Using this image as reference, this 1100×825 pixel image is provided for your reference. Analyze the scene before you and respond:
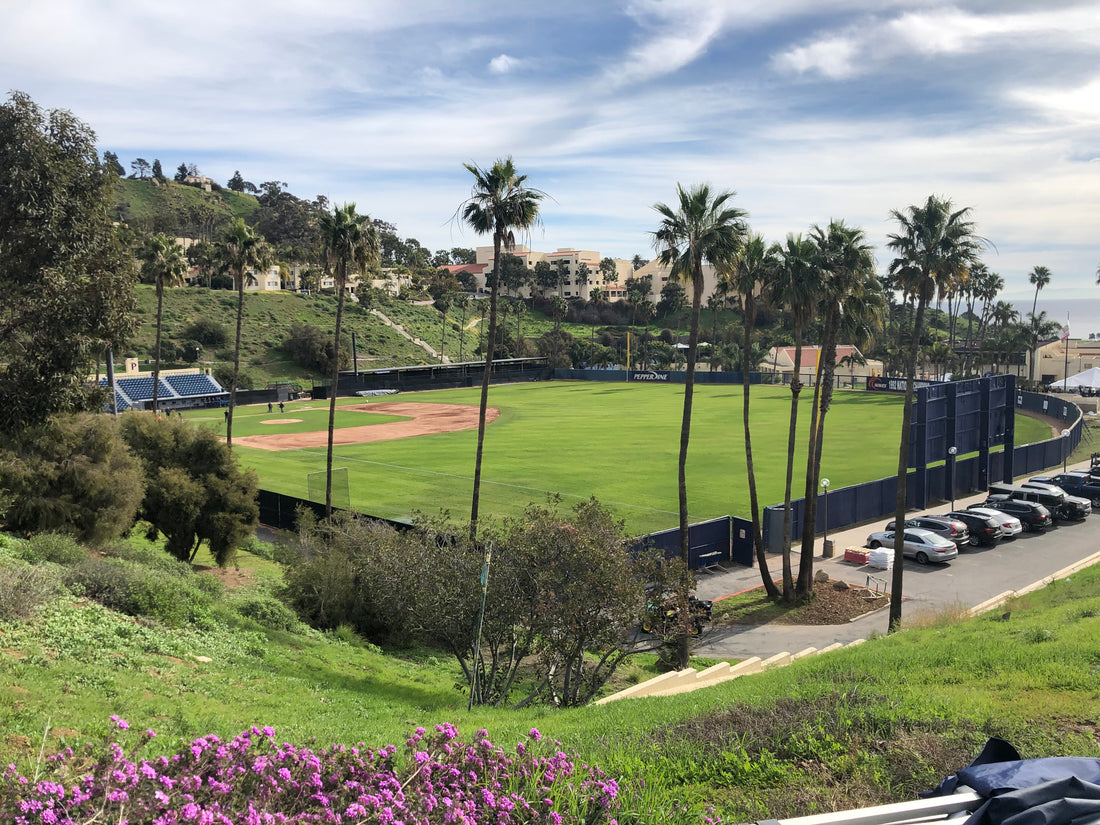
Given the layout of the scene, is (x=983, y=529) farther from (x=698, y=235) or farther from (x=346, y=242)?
(x=346, y=242)

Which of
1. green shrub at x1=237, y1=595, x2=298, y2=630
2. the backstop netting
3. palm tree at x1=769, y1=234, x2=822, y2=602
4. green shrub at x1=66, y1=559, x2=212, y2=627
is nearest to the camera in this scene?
green shrub at x1=66, y1=559, x2=212, y2=627

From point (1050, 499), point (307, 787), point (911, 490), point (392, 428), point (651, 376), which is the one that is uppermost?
point (651, 376)

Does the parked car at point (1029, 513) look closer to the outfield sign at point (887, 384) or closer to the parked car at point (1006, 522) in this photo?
the parked car at point (1006, 522)

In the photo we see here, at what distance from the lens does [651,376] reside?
12169cm

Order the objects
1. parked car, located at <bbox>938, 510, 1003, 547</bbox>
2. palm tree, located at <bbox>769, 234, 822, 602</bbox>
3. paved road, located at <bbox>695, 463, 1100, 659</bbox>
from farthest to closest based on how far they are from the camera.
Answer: parked car, located at <bbox>938, 510, 1003, 547</bbox> < palm tree, located at <bbox>769, 234, 822, 602</bbox> < paved road, located at <bbox>695, 463, 1100, 659</bbox>

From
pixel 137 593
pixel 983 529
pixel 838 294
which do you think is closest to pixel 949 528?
pixel 983 529

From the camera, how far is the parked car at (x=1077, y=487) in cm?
3772

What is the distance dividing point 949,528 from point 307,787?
30068 millimetres

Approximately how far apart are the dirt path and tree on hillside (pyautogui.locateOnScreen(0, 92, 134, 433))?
3461 centimetres

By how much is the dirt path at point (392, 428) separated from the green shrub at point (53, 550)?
3425 centimetres

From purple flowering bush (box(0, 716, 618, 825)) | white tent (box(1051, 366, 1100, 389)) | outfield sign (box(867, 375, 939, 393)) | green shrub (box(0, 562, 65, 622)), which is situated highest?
white tent (box(1051, 366, 1100, 389))

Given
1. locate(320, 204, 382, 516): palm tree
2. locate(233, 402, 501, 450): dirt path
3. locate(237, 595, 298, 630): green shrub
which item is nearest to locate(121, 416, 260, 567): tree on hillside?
locate(320, 204, 382, 516): palm tree

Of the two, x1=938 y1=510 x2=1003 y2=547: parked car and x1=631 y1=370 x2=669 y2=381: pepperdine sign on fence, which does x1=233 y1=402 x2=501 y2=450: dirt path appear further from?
x1=631 y1=370 x2=669 y2=381: pepperdine sign on fence

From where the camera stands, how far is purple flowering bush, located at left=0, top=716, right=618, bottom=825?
5.43 metres
